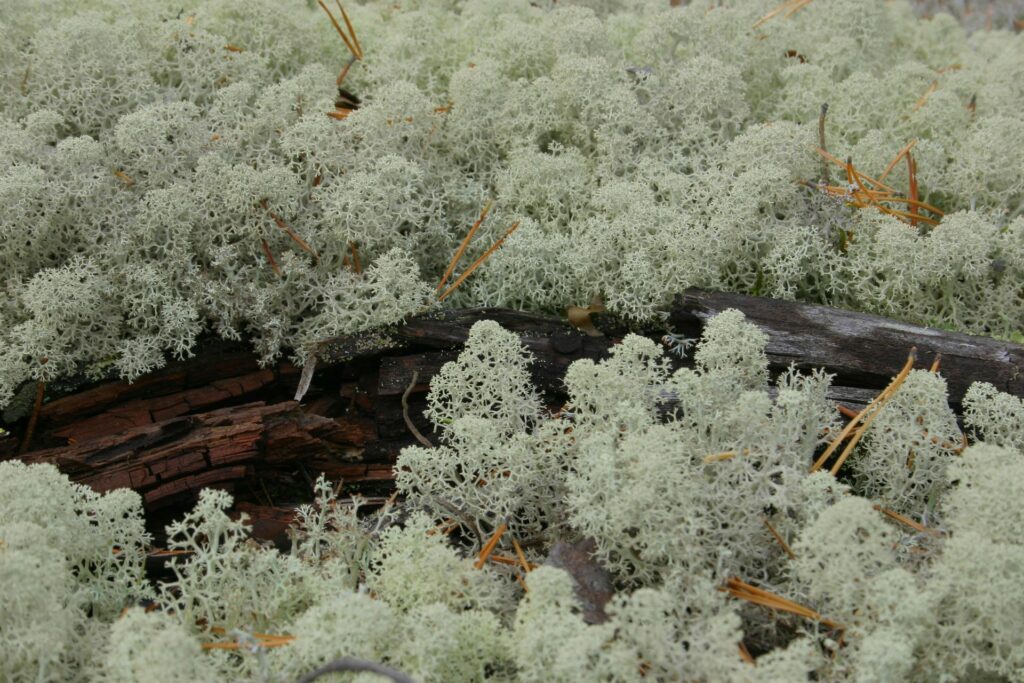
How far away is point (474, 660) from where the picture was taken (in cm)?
210

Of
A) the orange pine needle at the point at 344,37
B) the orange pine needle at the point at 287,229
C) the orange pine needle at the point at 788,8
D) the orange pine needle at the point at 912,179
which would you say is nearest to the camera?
the orange pine needle at the point at 287,229

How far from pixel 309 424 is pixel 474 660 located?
116 cm

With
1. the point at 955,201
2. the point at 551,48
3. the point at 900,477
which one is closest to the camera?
the point at 900,477

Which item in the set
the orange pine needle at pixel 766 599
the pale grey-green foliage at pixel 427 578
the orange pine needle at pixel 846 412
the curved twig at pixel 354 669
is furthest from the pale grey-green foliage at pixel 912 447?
the curved twig at pixel 354 669

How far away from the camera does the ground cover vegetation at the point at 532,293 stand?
6.65 feet

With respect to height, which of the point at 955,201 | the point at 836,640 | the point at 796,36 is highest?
the point at 796,36

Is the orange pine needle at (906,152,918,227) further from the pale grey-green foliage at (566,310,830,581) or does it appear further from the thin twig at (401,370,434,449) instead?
the thin twig at (401,370,434,449)

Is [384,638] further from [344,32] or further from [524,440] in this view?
[344,32]

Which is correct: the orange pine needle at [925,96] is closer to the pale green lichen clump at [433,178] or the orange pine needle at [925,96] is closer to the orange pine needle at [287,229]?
the pale green lichen clump at [433,178]

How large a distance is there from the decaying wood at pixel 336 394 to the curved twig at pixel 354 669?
936 mm

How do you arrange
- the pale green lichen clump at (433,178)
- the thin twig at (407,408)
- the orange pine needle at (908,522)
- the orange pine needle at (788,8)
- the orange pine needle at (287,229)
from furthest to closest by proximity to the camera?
1. the orange pine needle at (788,8)
2. the orange pine needle at (287,229)
3. the pale green lichen clump at (433,178)
4. the thin twig at (407,408)
5. the orange pine needle at (908,522)

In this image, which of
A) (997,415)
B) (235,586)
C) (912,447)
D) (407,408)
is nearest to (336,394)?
(407,408)

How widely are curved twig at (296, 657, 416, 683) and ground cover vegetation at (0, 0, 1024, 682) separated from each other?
0.14 ft

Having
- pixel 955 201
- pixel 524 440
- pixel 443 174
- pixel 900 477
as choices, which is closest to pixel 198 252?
pixel 443 174
